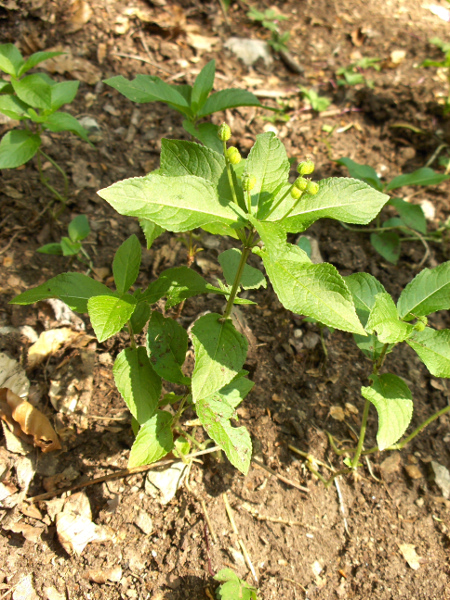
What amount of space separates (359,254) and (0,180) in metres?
2.53

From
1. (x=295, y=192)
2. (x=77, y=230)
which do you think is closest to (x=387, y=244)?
(x=295, y=192)

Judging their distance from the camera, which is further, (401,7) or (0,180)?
(401,7)

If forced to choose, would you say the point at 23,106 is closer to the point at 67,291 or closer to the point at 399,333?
the point at 67,291

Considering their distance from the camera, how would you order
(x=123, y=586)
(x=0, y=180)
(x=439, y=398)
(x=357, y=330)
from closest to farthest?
(x=357, y=330)
(x=123, y=586)
(x=439, y=398)
(x=0, y=180)

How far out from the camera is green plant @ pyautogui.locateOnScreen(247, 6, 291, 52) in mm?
4387

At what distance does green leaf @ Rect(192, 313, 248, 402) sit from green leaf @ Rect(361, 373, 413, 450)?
1.99 feet

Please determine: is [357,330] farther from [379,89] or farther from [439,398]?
[379,89]

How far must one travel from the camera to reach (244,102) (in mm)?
2438

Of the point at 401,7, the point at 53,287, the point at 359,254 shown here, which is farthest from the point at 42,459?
the point at 401,7

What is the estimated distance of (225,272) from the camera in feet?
6.48

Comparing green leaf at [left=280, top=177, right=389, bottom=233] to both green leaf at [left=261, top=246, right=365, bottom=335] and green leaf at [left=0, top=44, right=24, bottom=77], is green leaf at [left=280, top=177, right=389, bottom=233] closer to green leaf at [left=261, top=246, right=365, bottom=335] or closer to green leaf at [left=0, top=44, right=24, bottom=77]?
green leaf at [left=261, top=246, right=365, bottom=335]

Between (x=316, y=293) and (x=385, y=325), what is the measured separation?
516 millimetres

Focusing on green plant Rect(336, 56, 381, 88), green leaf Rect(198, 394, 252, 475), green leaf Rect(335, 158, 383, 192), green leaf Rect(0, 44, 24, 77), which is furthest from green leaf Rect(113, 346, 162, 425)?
green plant Rect(336, 56, 381, 88)

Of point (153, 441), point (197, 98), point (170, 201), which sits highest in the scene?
point (170, 201)
